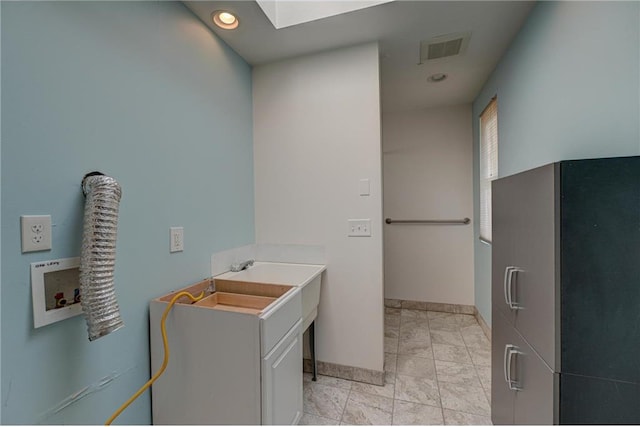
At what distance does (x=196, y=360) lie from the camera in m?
1.17

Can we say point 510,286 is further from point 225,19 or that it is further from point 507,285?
point 225,19

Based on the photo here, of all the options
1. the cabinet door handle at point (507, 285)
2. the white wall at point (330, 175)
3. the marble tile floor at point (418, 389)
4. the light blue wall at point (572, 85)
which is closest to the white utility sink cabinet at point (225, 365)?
the marble tile floor at point (418, 389)

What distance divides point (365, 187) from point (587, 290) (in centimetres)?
125

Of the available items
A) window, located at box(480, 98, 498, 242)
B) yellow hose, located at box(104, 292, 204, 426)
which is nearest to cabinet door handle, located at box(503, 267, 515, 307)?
window, located at box(480, 98, 498, 242)

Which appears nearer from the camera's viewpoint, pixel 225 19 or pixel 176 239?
pixel 176 239

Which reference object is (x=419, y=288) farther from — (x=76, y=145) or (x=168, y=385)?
(x=76, y=145)

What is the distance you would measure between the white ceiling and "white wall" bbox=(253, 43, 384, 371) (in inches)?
5.5

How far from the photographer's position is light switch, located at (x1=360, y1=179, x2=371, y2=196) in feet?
6.14

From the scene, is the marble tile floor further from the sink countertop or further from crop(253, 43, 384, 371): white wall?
the sink countertop

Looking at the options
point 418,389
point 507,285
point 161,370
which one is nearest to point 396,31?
point 507,285

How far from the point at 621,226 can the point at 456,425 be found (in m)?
1.41

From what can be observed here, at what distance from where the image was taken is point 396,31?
177cm

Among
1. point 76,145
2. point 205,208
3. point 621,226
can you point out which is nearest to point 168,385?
point 205,208

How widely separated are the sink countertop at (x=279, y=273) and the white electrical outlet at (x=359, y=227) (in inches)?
13.7
